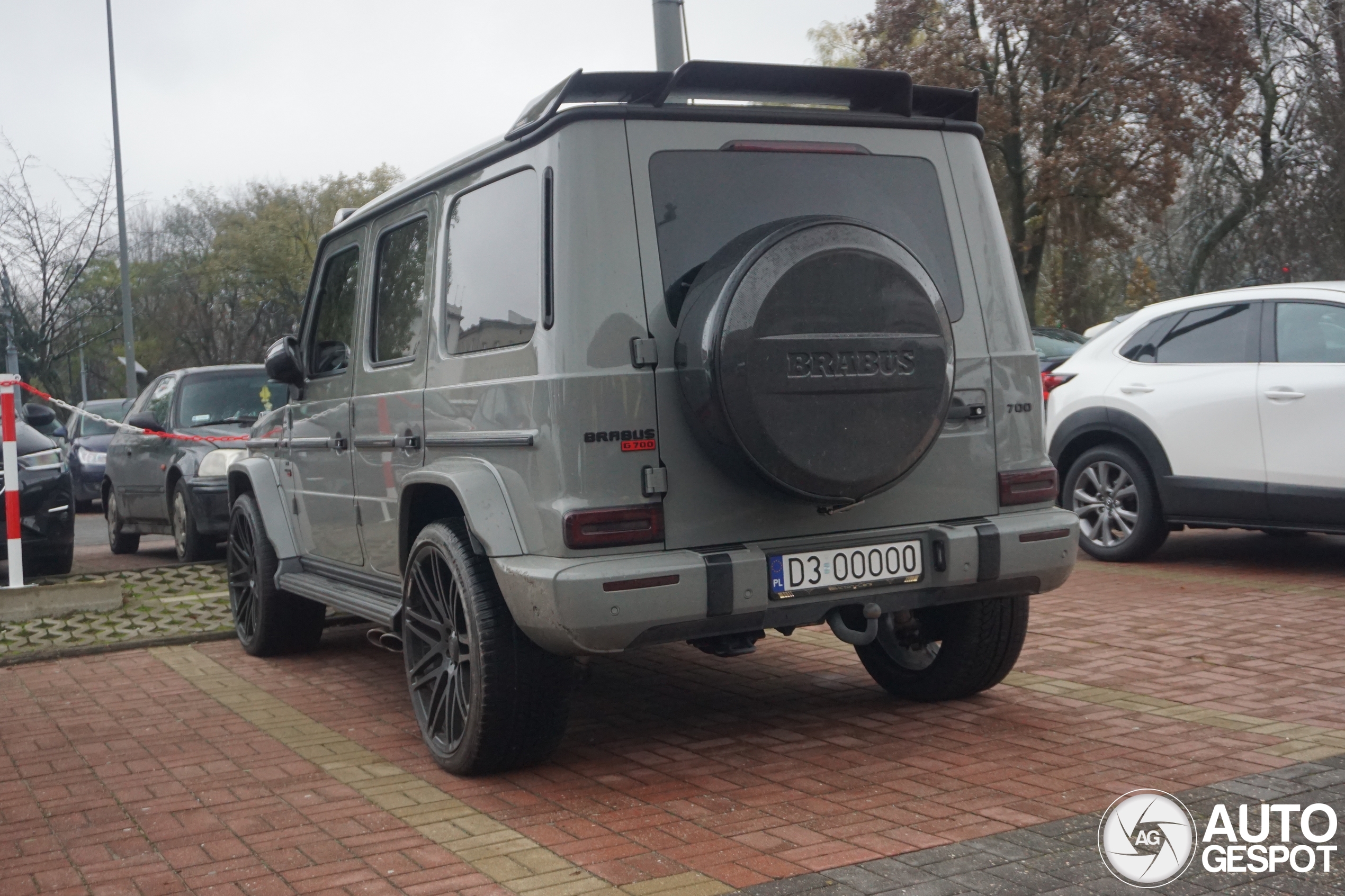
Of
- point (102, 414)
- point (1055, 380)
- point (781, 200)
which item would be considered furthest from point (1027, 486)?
point (102, 414)

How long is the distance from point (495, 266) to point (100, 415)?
16.1 meters

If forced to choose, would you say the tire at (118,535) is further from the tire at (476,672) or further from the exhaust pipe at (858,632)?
the exhaust pipe at (858,632)

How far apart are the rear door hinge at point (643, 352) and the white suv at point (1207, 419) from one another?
5.11 m

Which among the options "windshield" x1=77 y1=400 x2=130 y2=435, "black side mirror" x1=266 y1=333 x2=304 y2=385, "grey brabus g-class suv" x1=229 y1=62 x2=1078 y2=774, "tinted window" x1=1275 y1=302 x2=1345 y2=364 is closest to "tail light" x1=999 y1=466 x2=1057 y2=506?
"grey brabus g-class suv" x1=229 y1=62 x2=1078 y2=774

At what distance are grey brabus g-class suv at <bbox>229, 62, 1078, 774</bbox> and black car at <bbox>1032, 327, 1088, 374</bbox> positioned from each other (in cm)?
1080

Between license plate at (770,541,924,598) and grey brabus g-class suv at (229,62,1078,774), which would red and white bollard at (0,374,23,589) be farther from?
license plate at (770,541,924,598)

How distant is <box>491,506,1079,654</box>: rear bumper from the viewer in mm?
4270

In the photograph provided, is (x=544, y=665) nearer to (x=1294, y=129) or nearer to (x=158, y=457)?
(x=158, y=457)

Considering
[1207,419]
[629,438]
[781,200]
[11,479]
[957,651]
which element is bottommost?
[957,651]

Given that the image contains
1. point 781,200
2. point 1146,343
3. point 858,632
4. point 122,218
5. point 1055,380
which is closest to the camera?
point 781,200

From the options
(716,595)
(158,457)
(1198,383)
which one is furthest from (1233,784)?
(158,457)

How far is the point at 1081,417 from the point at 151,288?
52737 mm

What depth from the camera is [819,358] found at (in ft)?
14.2

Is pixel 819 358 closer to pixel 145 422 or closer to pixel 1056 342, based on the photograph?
pixel 145 422
